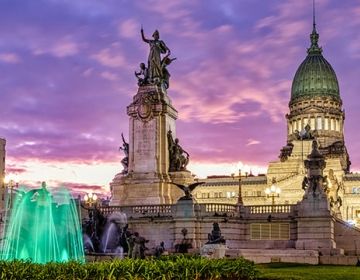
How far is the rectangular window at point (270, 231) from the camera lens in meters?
51.2

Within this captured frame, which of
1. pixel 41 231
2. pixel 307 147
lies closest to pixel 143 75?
pixel 41 231

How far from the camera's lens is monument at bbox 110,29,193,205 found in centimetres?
6075

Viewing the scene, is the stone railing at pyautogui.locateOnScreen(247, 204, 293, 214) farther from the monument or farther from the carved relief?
the carved relief

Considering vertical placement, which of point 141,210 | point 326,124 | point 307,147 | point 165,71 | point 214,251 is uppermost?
point 326,124

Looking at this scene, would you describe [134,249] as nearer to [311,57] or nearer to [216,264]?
[216,264]

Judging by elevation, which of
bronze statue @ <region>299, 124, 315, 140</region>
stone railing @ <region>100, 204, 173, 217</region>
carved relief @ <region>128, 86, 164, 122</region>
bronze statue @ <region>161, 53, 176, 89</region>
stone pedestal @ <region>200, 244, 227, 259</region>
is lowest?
stone pedestal @ <region>200, 244, 227, 259</region>

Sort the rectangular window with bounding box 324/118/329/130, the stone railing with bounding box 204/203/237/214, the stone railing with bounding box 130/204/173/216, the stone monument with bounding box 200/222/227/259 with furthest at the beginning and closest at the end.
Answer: the rectangular window with bounding box 324/118/329/130, the stone railing with bounding box 130/204/173/216, the stone railing with bounding box 204/203/237/214, the stone monument with bounding box 200/222/227/259

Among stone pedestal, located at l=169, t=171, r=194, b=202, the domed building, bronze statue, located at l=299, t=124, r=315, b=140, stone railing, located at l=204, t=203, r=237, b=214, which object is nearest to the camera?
stone railing, located at l=204, t=203, r=237, b=214

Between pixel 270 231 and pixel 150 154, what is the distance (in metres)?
15.2

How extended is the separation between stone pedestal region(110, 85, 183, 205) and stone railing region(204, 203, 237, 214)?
8.37 metres

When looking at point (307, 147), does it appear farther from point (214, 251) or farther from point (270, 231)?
point (214, 251)

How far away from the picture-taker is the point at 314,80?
186875mm

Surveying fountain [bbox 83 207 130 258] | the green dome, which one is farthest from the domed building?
fountain [bbox 83 207 130 258]

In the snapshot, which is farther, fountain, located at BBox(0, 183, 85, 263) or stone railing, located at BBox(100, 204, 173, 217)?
stone railing, located at BBox(100, 204, 173, 217)
